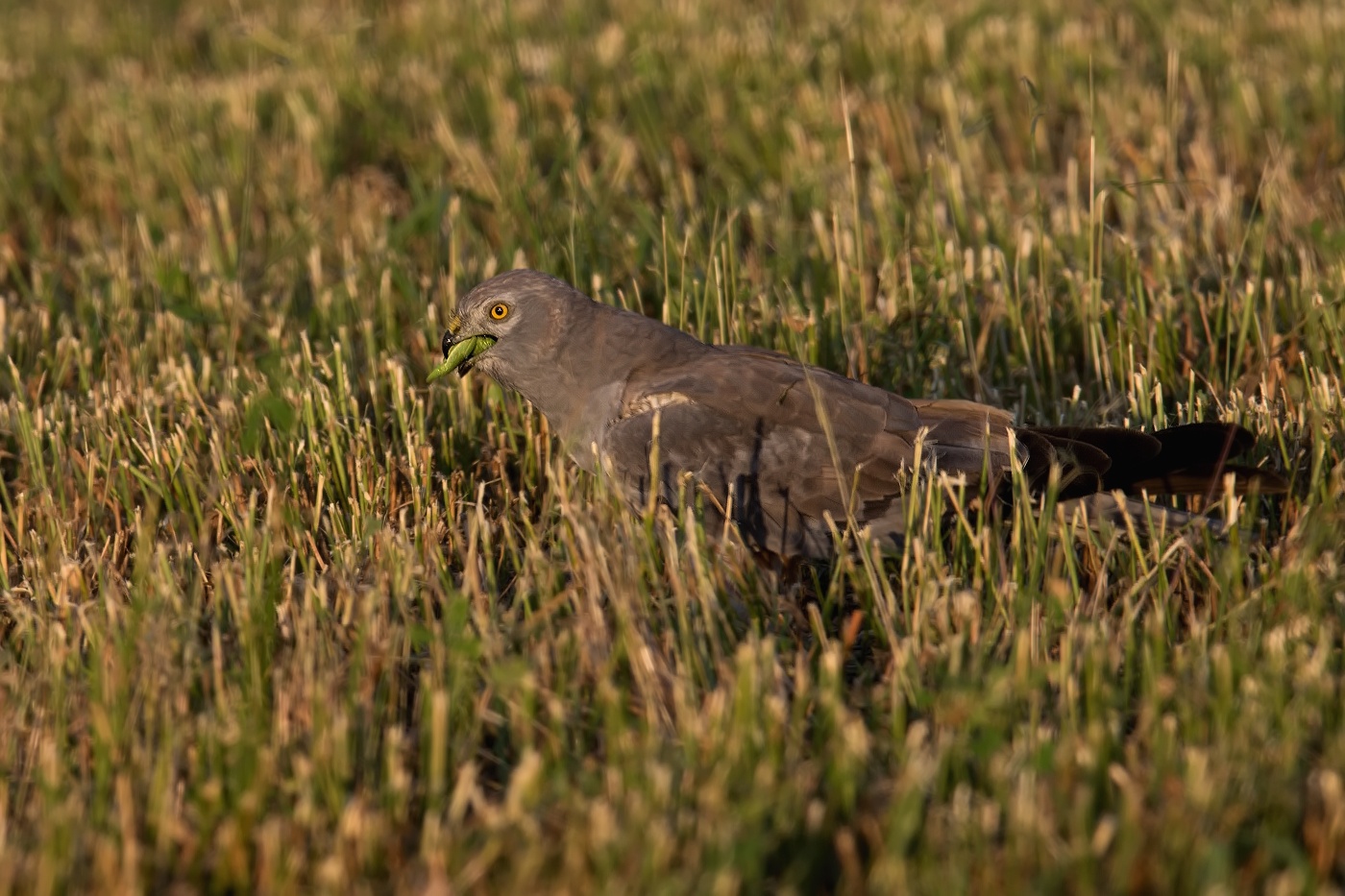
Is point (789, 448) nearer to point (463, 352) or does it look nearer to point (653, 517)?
point (653, 517)

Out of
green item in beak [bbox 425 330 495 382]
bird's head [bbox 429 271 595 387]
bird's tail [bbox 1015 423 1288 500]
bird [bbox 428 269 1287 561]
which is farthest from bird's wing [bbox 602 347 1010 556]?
green item in beak [bbox 425 330 495 382]

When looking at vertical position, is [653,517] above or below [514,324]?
below

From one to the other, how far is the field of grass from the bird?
170 mm

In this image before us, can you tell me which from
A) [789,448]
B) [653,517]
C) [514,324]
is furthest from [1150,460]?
[514,324]

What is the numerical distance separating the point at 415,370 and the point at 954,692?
10.1ft

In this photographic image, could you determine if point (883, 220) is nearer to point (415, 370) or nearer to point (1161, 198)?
point (1161, 198)

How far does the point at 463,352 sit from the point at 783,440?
1.19 metres

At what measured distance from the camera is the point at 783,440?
14.1ft

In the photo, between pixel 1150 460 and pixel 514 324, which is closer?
pixel 1150 460

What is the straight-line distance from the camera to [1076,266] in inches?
→ 229

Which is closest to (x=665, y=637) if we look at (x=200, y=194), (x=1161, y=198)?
(x=1161, y=198)

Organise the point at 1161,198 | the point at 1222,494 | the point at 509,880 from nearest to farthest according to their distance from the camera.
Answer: the point at 509,880 → the point at 1222,494 → the point at 1161,198

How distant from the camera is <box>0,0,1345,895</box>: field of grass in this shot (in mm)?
2873

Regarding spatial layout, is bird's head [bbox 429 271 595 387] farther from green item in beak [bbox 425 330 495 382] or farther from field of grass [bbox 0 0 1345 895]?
field of grass [bbox 0 0 1345 895]
